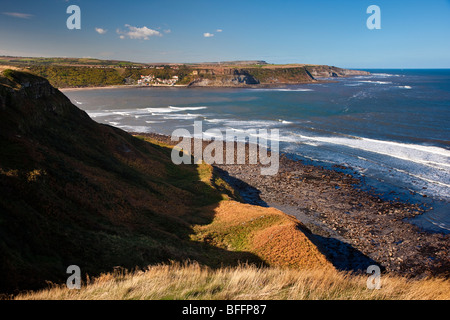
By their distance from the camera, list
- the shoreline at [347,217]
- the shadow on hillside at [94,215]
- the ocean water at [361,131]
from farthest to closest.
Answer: the ocean water at [361,131], the shoreline at [347,217], the shadow on hillside at [94,215]

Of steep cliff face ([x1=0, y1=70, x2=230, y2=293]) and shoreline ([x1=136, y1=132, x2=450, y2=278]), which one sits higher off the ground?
steep cliff face ([x1=0, y1=70, x2=230, y2=293])

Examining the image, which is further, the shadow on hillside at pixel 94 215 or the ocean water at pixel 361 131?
the ocean water at pixel 361 131

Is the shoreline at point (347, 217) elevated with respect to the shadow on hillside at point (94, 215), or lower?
lower

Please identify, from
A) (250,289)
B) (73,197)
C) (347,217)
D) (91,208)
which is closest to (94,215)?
(91,208)

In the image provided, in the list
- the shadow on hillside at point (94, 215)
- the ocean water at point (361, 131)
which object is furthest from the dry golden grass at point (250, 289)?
the ocean water at point (361, 131)

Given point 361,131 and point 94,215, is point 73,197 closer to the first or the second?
point 94,215

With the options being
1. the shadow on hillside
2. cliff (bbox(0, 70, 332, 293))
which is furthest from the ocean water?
the shadow on hillside

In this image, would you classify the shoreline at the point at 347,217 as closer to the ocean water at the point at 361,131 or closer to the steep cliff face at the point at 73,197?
the ocean water at the point at 361,131

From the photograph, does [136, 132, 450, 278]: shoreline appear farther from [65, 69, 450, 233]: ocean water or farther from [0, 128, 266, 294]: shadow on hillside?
[0, 128, 266, 294]: shadow on hillside
